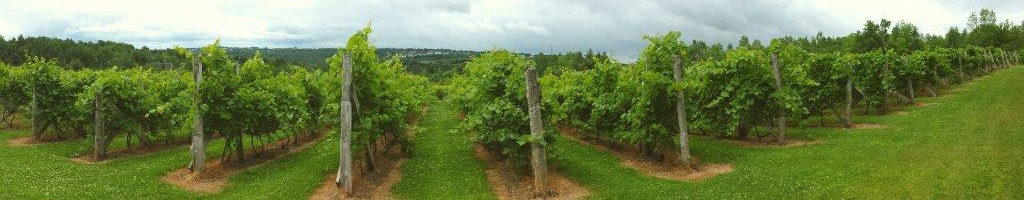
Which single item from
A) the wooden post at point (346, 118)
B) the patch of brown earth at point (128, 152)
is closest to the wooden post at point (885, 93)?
the wooden post at point (346, 118)

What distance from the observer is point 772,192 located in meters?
13.5

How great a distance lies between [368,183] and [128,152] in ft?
38.2

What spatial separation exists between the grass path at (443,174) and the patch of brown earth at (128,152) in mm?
9540

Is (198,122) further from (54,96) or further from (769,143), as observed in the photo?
(769,143)

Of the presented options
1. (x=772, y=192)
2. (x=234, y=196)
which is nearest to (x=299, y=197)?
(x=234, y=196)

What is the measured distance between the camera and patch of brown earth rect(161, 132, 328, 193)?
647 inches

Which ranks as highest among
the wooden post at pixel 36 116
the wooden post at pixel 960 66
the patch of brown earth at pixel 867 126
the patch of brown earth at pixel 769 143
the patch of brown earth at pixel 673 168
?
the wooden post at pixel 960 66

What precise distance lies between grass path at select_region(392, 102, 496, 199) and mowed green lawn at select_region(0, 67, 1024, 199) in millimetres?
31

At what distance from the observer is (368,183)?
16562 millimetres

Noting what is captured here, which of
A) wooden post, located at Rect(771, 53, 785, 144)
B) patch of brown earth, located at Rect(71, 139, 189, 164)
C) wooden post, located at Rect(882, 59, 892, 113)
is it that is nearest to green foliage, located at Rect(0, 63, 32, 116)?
patch of brown earth, located at Rect(71, 139, 189, 164)

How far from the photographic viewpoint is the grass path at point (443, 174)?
1535cm

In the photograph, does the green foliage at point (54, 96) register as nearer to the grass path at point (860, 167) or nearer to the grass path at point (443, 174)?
the grass path at point (443, 174)

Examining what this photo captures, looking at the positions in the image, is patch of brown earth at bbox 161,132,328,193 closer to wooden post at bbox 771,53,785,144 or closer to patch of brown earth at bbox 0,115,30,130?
patch of brown earth at bbox 0,115,30,130

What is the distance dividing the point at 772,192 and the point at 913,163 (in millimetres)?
4357
